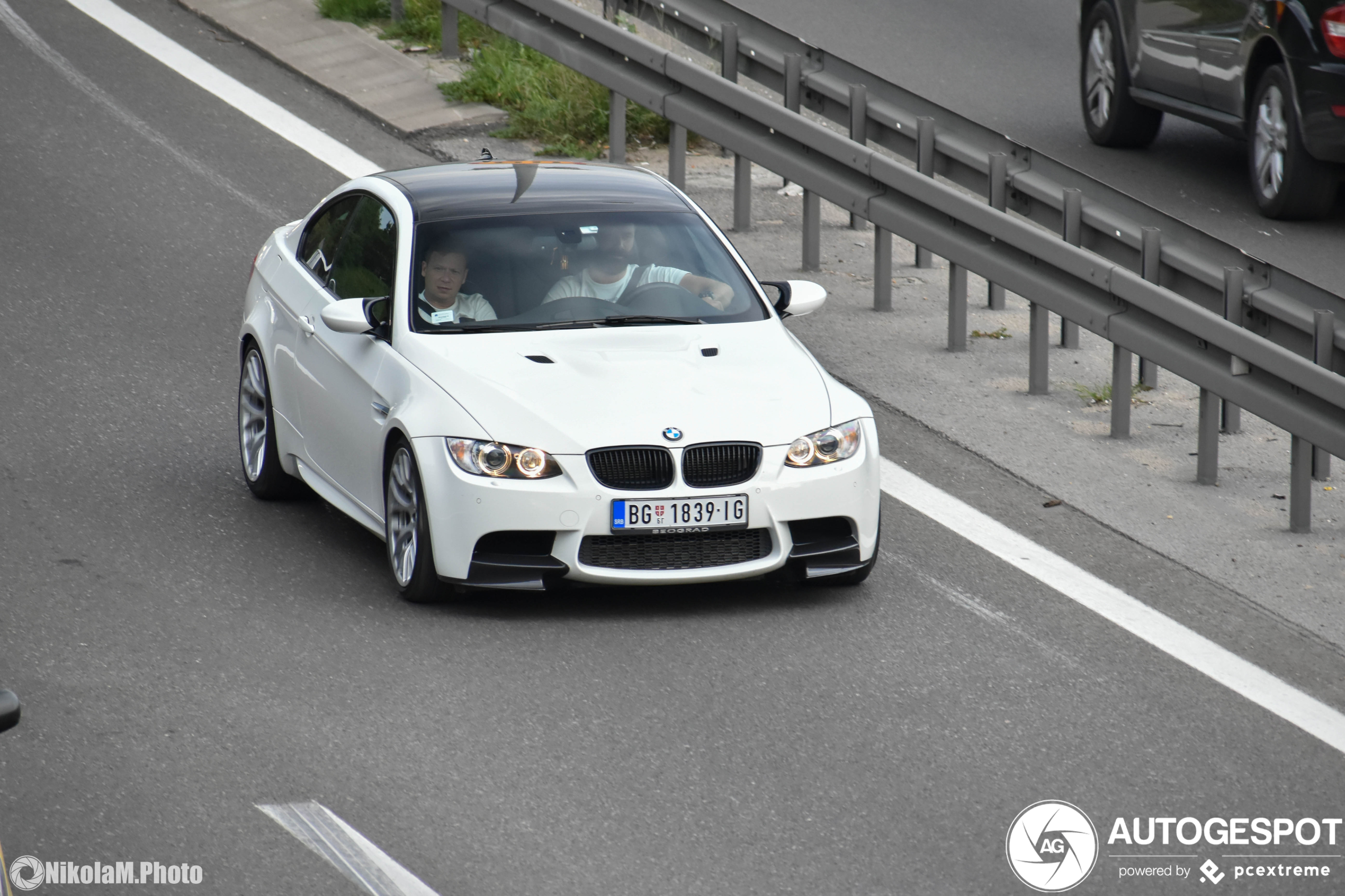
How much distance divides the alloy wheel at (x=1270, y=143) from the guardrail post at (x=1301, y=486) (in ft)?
15.1

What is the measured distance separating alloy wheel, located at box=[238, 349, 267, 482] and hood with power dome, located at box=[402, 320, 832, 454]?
139 cm

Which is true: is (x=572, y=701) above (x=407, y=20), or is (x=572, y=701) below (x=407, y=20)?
below

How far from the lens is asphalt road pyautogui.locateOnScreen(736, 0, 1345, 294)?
13.2 m

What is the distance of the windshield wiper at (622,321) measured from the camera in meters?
8.56

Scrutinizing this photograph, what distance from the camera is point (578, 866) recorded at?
575 centimetres

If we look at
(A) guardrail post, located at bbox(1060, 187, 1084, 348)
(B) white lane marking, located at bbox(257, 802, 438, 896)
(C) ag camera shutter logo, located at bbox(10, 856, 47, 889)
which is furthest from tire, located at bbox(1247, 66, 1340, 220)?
(C) ag camera shutter logo, located at bbox(10, 856, 47, 889)

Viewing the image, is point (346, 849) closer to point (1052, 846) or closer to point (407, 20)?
point (1052, 846)

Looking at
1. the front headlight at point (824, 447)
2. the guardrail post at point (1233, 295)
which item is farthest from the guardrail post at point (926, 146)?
the front headlight at point (824, 447)

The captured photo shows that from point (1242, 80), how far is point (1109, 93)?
2.07 meters

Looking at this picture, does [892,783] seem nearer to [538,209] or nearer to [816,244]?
[538,209]

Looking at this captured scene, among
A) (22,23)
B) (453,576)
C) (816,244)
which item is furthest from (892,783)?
(22,23)

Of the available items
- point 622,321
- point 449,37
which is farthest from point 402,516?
point 449,37

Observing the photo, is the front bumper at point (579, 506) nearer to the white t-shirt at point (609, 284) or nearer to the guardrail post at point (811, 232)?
the white t-shirt at point (609, 284)

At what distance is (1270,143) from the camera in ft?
43.6
